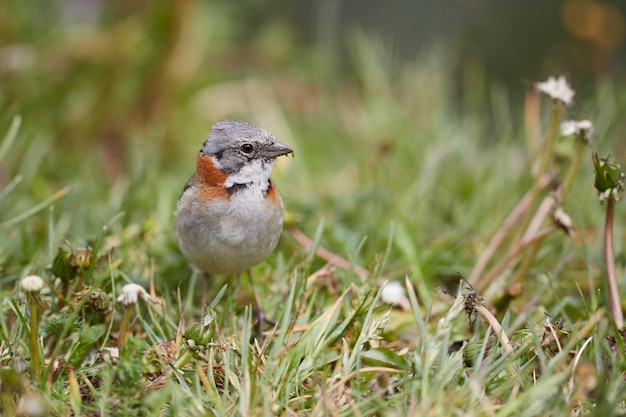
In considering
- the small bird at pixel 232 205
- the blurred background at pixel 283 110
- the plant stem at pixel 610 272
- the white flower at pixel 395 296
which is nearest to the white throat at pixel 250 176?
the small bird at pixel 232 205

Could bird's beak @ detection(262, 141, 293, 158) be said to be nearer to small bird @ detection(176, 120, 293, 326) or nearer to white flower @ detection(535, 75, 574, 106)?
small bird @ detection(176, 120, 293, 326)

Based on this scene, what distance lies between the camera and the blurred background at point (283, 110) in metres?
4.55

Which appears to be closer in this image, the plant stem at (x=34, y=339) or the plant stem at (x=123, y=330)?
the plant stem at (x=34, y=339)

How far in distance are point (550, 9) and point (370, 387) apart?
6384mm

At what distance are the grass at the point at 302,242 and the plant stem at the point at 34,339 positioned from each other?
0.02m

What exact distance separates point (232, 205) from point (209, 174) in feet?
0.63

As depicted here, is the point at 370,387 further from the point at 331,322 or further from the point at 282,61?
the point at 282,61

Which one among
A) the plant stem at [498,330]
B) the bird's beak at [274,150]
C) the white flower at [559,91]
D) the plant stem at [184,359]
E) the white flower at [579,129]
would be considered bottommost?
the plant stem at [184,359]

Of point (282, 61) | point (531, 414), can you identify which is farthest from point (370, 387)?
point (282, 61)

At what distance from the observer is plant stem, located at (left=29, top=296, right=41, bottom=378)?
2.69 meters

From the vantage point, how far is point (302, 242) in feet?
13.1

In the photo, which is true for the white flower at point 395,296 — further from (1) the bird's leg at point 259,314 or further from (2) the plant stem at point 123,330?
(2) the plant stem at point 123,330

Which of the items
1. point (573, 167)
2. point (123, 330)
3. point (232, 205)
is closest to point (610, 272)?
point (573, 167)

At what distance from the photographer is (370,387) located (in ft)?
9.21
